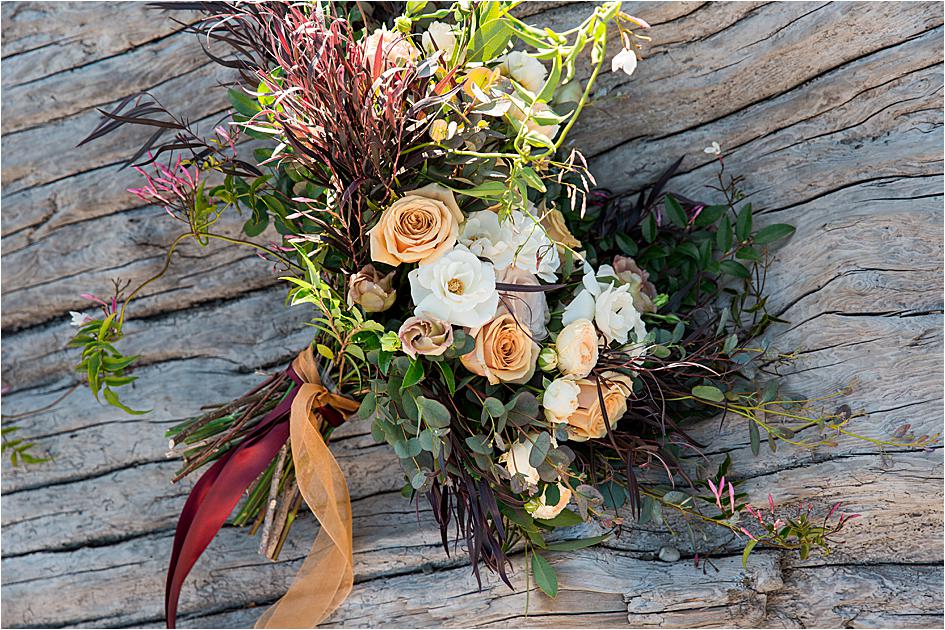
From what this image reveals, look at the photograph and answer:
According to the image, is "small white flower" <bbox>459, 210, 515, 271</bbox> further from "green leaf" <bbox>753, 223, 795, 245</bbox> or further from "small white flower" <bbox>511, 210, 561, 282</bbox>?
"green leaf" <bbox>753, 223, 795, 245</bbox>

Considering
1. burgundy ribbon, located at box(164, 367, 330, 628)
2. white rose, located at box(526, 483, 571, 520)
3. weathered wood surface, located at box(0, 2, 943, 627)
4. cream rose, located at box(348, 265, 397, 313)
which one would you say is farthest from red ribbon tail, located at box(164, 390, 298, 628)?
white rose, located at box(526, 483, 571, 520)

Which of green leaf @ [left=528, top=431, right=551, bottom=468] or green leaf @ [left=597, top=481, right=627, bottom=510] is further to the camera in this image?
green leaf @ [left=597, top=481, right=627, bottom=510]

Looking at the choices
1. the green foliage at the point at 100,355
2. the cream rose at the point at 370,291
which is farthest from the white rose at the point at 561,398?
the green foliage at the point at 100,355

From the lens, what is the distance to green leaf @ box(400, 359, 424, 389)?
86cm

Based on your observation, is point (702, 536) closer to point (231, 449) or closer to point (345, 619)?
point (345, 619)

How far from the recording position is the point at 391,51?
0.84 m

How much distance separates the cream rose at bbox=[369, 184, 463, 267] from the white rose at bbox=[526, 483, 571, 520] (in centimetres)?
35

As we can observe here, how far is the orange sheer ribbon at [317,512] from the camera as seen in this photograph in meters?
1.02

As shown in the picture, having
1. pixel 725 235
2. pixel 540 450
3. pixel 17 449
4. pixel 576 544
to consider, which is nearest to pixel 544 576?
pixel 576 544

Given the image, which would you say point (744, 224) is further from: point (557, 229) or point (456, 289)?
point (456, 289)

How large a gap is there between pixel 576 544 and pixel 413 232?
0.52m

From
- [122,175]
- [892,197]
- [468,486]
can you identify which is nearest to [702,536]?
[468,486]

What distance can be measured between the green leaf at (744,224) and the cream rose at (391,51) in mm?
525

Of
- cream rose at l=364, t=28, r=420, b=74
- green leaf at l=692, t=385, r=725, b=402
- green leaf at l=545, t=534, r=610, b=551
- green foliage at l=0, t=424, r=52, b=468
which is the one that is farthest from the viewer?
green foliage at l=0, t=424, r=52, b=468
